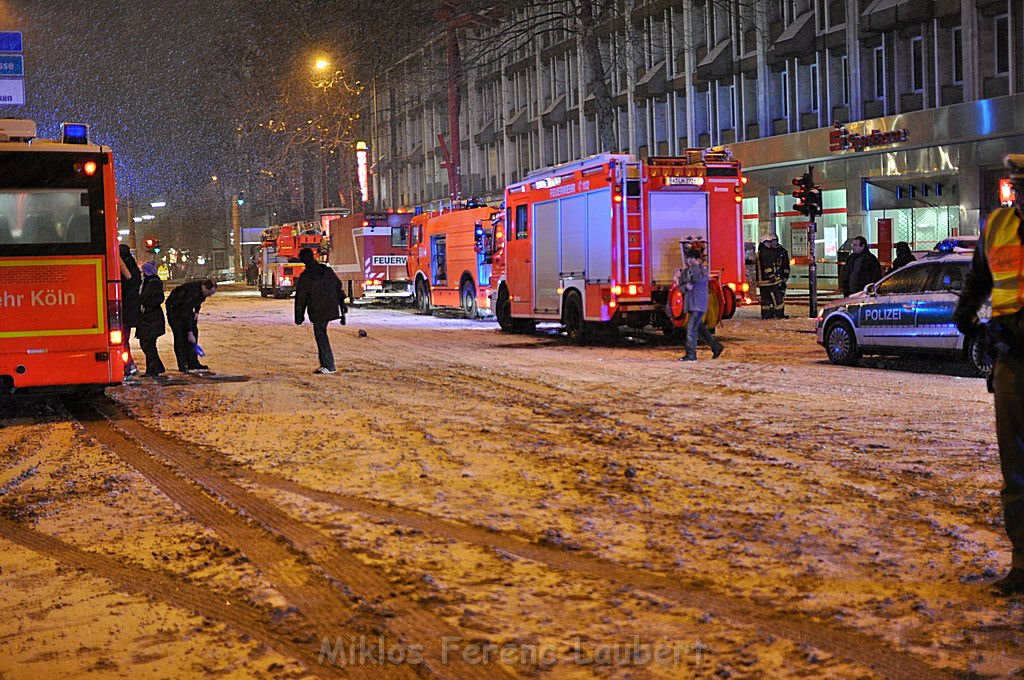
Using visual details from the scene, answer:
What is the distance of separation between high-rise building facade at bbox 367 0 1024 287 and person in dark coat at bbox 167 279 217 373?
56.8ft

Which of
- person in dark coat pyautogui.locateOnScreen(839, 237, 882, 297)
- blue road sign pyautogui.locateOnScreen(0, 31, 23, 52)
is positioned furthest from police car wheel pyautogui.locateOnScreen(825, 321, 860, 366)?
blue road sign pyautogui.locateOnScreen(0, 31, 23, 52)

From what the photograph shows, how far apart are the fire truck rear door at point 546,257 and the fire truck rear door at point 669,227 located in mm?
2375

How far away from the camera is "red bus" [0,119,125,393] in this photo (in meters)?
12.5

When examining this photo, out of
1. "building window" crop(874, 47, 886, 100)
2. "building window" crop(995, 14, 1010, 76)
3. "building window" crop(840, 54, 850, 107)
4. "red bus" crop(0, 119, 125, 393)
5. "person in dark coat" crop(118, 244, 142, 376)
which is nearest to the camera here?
"red bus" crop(0, 119, 125, 393)

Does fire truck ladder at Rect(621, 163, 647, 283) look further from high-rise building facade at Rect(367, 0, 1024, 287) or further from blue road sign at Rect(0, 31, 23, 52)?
high-rise building facade at Rect(367, 0, 1024, 287)

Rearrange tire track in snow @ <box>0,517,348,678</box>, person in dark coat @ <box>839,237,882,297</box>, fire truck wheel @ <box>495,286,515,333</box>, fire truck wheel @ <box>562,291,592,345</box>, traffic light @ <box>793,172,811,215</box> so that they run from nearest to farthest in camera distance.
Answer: tire track in snow @ <box>0,517,348,678</box> → person in dark coat @ <box>839,237,882,297</box> → fire truck wheel @ <box>562,291,592,345</box> → fire truck wheel @ <box>495,286,515,333</box> → traffic light @ <box>793,172,811,215</box>

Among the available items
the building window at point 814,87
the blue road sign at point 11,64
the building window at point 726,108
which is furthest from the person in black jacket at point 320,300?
the building window at point 726,108

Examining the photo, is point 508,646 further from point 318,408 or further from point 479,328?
point 479,328

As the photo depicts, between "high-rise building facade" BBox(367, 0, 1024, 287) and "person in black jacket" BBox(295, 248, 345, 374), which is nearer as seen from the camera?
"person in black jacket" BBox(295, 248, 345, 374)

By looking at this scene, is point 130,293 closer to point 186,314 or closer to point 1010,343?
point 186,314

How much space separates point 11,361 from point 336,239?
3062cm

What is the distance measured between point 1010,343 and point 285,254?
44.9 m

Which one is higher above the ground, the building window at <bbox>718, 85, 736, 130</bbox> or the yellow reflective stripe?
the building window at <bbox>718, 85, 736, 130</bbox>

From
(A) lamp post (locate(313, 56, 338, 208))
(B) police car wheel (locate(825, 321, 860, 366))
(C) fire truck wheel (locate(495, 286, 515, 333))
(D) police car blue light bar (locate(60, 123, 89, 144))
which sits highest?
(A) lamp post (locate(313, 56, 338, 208))
